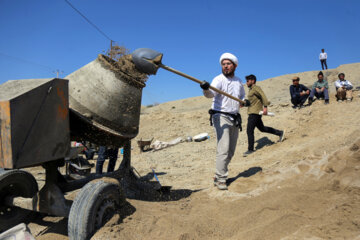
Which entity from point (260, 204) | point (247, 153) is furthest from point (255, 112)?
point (260, 204)

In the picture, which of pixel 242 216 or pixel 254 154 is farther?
pixel 254 154

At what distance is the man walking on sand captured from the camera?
12.6 ft


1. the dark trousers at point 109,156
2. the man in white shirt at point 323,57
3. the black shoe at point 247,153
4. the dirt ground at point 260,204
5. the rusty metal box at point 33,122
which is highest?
the man in white shirt at point 323,57

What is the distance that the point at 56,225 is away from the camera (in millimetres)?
3104

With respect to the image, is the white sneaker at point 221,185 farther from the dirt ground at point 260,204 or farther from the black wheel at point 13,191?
the black wheel at point 13,191

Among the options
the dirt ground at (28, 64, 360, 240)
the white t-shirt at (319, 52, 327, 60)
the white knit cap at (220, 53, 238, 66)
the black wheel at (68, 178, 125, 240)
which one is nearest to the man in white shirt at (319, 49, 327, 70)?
the white t-shirt at (319, 52, 327, 60)

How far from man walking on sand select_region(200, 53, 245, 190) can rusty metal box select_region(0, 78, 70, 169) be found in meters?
2.03

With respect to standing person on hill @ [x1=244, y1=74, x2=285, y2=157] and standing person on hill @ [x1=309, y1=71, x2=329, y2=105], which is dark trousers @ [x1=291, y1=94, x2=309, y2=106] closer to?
standing person on hill @ [x1=309, y1=71, x2=329, y2=105]

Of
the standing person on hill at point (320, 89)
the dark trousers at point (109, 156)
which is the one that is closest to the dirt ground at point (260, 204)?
the dark trousers at point (109, 156)

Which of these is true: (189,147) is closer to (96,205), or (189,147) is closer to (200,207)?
(200,207)

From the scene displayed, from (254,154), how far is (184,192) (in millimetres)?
2752

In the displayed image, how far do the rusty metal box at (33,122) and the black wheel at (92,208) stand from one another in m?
0.52

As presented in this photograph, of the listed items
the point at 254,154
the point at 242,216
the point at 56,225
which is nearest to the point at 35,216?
the point at 56,225

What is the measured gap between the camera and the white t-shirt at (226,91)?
386 cm
